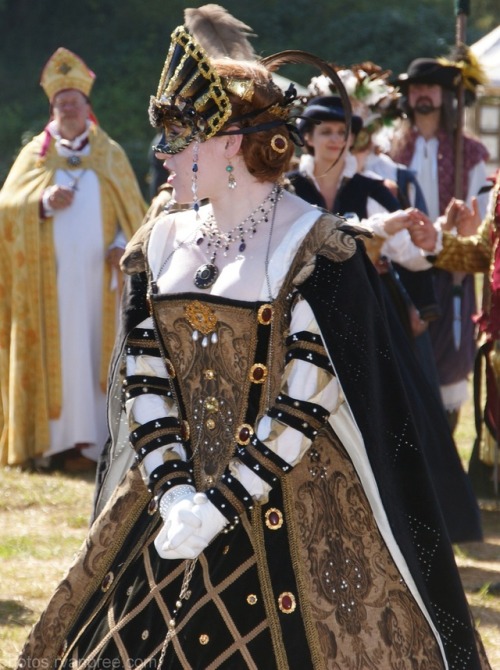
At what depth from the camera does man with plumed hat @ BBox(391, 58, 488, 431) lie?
7312 mm

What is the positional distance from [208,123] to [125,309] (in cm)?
57

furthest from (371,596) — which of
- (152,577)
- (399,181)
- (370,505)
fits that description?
(399,181)

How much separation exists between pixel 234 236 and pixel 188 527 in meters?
0.75

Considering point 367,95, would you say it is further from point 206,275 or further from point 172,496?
point 172,496

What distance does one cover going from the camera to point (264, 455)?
301 centimetres

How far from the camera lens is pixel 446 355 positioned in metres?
7.33

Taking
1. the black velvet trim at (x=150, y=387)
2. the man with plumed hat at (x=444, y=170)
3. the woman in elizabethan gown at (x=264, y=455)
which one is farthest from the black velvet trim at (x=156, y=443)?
the man with plumed hat at (x=444, y=170)

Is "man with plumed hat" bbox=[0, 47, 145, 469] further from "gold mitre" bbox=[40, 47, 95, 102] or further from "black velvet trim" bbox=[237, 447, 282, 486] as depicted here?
"black velvet trim" bbox=[237, 447, 282, 486]

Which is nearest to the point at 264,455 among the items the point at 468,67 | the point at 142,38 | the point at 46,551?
the point at 46,551

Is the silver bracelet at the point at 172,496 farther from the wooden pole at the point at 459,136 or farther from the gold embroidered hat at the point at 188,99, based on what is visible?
the wooden pole at the point at 459,136

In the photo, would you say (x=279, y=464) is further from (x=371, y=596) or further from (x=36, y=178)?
(x=36, y=178)

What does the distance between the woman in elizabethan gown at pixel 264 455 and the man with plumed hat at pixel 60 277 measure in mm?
4052

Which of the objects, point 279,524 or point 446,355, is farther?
point 446,355

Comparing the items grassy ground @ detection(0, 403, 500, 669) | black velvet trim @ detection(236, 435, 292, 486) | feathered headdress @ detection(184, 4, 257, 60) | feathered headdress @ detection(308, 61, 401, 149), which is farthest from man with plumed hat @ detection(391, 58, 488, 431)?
black velvet trim @ detection(236, 435, 292, 486)
